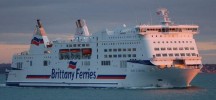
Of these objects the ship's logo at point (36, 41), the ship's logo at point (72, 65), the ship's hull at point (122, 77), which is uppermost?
the ship's logo at point (36, 41)

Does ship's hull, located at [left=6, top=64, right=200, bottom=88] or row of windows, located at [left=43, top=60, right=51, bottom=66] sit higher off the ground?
row of windows, located at [left=43, top=60, right=51, bottom=66]

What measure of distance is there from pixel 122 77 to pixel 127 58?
5.77 feet

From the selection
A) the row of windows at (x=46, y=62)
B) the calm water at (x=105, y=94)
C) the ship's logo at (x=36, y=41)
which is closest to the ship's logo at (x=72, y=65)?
the calm water at (x=105, y=94)

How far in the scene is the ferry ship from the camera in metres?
56.9

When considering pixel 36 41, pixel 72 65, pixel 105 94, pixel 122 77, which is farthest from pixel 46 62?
pixel 105 94

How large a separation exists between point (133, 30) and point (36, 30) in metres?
15.0

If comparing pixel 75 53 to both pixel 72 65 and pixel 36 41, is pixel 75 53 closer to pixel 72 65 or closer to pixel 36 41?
pixel 72 65

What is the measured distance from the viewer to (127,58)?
58094mm

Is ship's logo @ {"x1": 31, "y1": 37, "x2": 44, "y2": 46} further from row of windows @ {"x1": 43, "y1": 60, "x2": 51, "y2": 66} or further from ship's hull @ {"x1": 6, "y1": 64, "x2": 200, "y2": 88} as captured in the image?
ship's hull @ {"x1": 6, "y1": 64, "x2": 200, "y2": 88}

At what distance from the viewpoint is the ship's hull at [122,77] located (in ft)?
186

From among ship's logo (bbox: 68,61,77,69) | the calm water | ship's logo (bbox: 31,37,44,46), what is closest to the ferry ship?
ship's logo (bbox: 68,61,77,69)

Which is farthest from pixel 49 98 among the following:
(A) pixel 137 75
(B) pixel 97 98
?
(A) pixel 137 75

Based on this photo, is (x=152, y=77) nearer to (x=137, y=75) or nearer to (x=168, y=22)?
(x=137, y=75)

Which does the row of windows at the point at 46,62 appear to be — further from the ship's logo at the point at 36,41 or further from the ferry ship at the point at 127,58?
the ship's logo at the point at 36,41
